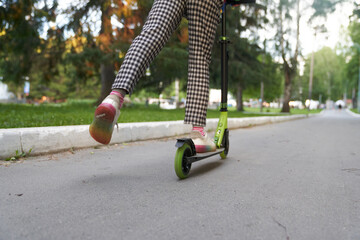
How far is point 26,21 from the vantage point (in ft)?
38.1

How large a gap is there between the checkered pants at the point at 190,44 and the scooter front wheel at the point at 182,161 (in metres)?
0.33

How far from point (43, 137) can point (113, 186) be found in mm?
1827

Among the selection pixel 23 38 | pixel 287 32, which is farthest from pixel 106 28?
pixel 287 32

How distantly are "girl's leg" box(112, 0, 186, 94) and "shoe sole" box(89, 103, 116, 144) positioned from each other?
193mm

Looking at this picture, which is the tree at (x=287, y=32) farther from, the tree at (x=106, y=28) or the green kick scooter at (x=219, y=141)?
the green kick scooter at (x=219, y=141)

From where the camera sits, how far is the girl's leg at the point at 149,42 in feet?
7.75

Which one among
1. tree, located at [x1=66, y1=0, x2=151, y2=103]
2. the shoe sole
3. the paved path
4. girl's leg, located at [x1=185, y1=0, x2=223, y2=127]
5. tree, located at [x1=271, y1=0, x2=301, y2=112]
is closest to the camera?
the paved path

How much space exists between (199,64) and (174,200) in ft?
4.48

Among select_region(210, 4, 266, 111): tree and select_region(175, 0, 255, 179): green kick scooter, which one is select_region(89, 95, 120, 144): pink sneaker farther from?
select_region(210, 4, 266, 111): tree

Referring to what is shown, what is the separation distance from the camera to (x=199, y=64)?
3.05 meters

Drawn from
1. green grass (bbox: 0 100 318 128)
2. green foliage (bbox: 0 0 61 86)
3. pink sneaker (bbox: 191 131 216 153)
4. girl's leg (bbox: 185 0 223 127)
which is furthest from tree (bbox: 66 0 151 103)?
pink sneaker (bbox: 191 131 216 153)

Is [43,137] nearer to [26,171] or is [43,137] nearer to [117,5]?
[26,171]

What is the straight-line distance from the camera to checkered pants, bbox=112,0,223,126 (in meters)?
2.41

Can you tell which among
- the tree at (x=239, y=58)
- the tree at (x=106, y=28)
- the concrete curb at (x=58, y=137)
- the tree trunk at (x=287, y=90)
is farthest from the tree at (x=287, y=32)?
the concrete curb at (x=58, y=137)
